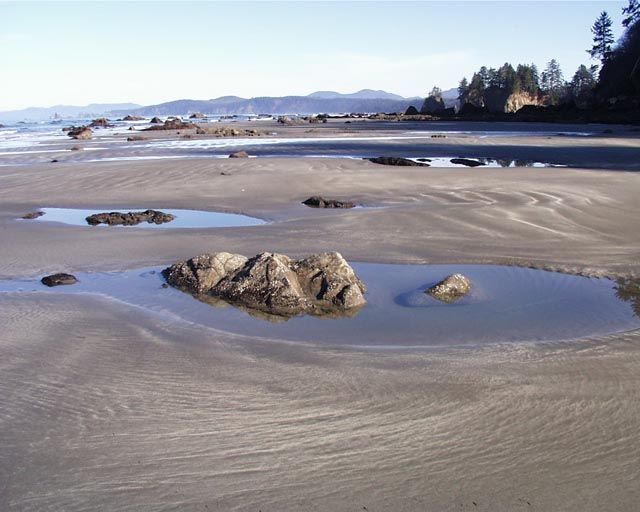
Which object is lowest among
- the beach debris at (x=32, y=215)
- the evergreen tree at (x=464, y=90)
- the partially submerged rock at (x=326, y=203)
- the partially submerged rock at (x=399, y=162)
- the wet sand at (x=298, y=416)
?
the wet sand at (x=298, y=416)

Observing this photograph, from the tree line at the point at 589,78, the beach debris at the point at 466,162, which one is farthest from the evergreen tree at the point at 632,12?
the beach debris at the point at 466,162

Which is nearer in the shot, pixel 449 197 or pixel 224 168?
pixel 449 197

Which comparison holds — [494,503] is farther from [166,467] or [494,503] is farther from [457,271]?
[457,271]

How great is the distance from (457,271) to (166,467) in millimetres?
5055

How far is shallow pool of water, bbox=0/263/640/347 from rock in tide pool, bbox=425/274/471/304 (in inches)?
3.8

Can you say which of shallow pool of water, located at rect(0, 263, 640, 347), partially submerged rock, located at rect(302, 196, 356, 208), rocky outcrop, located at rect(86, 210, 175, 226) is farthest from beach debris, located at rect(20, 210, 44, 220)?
partially submerged rock, located at rect(302, 196, 356, 208)

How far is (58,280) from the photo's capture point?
24.3 ft

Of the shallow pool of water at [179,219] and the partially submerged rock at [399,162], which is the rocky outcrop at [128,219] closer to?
the shallow pool of water at [179,219]

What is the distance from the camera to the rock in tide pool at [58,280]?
24.3 feet

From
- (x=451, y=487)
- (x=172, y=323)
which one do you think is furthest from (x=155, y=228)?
(x=451, y=487)

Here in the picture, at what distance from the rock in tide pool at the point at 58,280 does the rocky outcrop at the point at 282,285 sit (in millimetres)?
1578

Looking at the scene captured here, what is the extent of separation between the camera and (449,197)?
12.9 m

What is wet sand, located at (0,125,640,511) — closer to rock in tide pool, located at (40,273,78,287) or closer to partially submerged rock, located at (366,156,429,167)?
rock in tide pool, located at (40,273,78,287)

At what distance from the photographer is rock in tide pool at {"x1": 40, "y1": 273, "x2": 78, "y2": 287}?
291 inches
